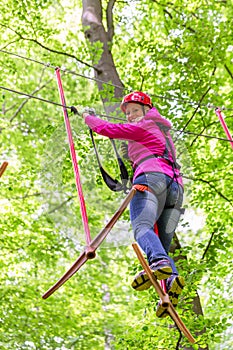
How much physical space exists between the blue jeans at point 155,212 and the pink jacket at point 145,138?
7cm

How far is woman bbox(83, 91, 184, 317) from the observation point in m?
3.92

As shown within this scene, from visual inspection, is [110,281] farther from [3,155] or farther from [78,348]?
[3,155]

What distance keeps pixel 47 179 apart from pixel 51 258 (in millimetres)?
4356

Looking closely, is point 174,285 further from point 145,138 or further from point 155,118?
point 155,118

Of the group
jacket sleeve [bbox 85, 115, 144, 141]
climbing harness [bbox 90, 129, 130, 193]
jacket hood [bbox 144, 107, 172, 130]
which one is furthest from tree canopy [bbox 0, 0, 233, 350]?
jacket sleeve [bbox 85, 115, 144, 141]

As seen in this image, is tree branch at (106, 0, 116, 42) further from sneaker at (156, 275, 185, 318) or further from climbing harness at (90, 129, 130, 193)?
sneaker at (156, 275, 185, 318)

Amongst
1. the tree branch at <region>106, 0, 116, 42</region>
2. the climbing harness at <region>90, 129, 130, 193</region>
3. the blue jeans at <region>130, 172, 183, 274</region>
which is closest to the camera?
the blue jeans at <region>130, 172, 183, 274</region>

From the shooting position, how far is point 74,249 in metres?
10.1

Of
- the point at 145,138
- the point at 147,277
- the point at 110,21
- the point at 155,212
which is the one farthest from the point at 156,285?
the point at 110,21

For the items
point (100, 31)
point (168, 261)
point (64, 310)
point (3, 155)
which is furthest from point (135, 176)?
point (3, 155)

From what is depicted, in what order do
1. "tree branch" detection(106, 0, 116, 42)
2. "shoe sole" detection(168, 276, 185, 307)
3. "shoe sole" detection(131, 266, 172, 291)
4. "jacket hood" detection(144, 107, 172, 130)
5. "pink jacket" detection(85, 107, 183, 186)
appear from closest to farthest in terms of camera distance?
"shoe sole" detection(131, 266, 172, 291) → "shoe sole" detection(168, 276, 185, 307) → "pink jacket" detection(85, 107, 183, 186) → "jacket hood" detection(144, 107, 172, 130) → "tree branch" detection(106, 0, 116, 42)

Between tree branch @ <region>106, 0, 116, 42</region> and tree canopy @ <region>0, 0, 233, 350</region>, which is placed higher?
tree branch @ <region>106, 0, 116, 42</region>

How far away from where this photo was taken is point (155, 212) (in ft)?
13.2

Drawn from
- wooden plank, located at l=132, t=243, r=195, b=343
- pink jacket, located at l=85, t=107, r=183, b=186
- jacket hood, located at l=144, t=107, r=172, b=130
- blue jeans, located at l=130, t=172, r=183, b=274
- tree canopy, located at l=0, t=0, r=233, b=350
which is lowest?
wooden plank, located at l=132, t=243, r=195, b=343
